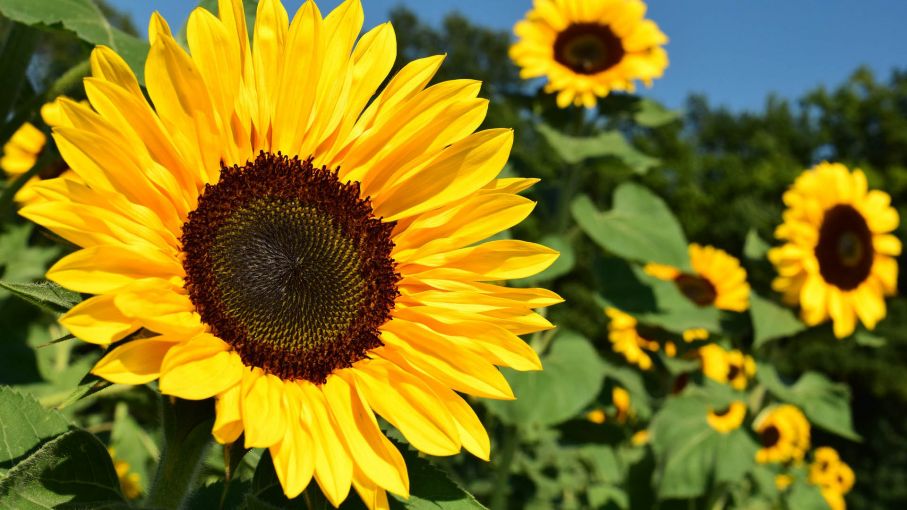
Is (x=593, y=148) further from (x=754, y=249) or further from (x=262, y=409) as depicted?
(x=262, y=409)

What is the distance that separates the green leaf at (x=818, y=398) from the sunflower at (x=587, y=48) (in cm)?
150

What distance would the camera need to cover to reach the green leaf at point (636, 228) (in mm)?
3244

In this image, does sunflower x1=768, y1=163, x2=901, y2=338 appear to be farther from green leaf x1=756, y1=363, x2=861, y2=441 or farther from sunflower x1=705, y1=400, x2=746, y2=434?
sunflower x1=705, y1=400, x2=746, y2=434

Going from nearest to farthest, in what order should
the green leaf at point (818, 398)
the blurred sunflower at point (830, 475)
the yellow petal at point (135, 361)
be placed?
1. the yellow petal at point (135, 361)
2. the green leaf at point (818, 398)
3. the blurred sunflower at point (830, 475)

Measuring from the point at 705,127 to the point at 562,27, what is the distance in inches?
1385

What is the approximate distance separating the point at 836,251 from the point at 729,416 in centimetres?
99

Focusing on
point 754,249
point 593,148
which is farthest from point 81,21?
point 754,249

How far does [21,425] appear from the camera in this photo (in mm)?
1110

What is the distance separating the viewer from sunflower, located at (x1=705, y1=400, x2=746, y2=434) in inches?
157

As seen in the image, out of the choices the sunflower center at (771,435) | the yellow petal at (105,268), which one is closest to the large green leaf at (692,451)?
the sunflower center at (771,435)

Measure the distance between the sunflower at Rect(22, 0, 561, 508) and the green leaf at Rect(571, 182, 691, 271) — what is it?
78.3 inches

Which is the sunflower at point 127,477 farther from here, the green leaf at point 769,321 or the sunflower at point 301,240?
the green leaf at point 769,321

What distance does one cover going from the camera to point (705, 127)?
36.9 meters

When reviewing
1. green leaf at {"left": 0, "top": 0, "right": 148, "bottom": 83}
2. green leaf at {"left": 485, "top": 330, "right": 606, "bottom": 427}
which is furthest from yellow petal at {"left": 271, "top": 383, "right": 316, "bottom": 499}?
green leaf at {"left": 485, "top": 330, "right": 606, "bottom": 427}
